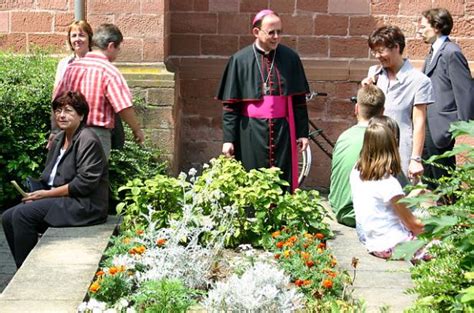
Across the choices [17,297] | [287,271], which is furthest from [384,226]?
[17,297]

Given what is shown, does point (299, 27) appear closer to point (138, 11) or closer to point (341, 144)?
point (138, 11)

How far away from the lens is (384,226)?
21.4ft

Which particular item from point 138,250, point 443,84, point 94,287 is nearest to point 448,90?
point 443,84

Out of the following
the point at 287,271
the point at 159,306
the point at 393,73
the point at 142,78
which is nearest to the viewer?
the point at 159,306

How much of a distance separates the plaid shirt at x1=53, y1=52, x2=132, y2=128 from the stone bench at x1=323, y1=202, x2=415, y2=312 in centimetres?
193

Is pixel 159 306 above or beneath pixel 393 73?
beneath

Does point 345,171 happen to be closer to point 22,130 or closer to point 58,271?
point 58,271

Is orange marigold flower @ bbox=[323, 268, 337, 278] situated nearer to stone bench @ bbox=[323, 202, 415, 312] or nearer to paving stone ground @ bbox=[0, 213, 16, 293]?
stone bench @ bbox=[323, 202, 415, 312]

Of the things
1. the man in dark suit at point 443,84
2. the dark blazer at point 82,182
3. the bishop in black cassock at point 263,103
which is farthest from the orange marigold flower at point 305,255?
the man in dark suit at point 443,84

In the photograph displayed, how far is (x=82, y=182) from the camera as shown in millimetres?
6961

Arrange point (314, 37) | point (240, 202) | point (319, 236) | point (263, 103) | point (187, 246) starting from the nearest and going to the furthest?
point (187, 246) → point (319, 236) → point (240, 202) → point (263, 103) → point (314, 37)

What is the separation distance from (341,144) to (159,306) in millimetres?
2455

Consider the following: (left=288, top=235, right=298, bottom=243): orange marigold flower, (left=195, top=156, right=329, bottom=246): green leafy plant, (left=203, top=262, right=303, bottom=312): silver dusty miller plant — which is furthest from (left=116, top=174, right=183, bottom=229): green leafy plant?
(left=203, top=262, right=303, bottom=312): silver dusty miller plant

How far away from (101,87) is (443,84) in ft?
8.66
